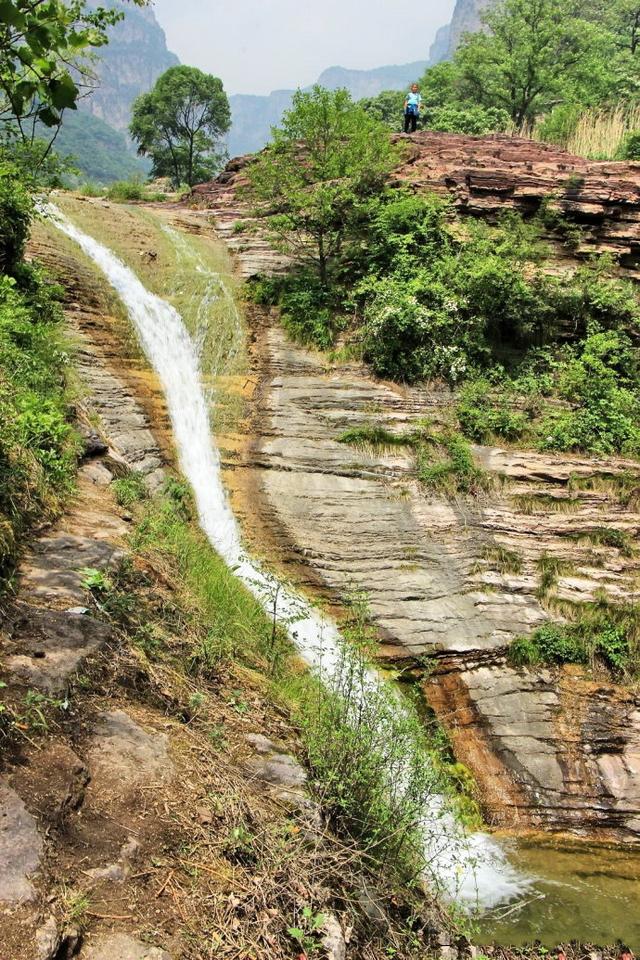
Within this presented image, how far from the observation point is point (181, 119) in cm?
3825

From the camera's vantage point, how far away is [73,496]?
6.39 meters

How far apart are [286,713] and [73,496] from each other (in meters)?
3.33

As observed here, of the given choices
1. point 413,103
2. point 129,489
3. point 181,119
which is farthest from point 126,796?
point 181,119

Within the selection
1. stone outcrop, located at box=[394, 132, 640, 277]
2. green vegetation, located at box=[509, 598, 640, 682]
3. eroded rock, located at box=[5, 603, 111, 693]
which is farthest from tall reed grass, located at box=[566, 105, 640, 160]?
eroded rock, located at box=[5, 603, 111, 693]

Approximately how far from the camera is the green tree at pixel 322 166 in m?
13.0

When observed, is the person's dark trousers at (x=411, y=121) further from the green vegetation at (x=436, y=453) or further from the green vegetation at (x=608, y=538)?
the green vegetation at (x=608, y=538)

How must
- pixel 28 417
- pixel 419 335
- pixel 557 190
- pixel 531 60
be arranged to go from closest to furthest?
pixel 28 417 < pixel 419 335 < pixel 557 190 < pixel 531 60

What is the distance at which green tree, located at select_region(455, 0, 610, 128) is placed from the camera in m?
23.5

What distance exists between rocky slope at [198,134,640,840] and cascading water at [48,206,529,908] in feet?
1.95

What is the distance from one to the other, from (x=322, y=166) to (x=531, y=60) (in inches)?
644

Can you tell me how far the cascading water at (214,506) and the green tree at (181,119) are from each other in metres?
27.7

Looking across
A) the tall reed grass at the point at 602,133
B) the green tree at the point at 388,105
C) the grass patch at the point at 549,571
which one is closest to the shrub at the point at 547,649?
the grass patch at the point at 549,571

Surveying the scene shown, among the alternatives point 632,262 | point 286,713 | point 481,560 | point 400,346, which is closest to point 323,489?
point 481,560

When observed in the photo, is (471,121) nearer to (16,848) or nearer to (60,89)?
(60,89)
